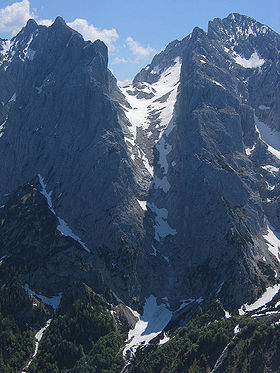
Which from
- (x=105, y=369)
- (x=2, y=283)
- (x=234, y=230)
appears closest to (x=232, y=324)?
(x=105, y=369)

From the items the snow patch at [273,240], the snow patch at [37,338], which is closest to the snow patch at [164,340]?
the snow patch at [37,338]

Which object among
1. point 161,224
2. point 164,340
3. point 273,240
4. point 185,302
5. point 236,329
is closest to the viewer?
point 236,329

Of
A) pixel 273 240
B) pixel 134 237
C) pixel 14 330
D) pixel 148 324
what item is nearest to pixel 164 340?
pixel 148 324

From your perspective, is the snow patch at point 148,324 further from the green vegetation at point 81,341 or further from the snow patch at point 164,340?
the green vegetation at point 81,341

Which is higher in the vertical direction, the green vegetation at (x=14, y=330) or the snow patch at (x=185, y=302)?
the green vegetation at (x=14, y=330)

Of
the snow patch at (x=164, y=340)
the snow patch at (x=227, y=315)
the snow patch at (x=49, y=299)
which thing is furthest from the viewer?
the snow patch at (x=49, y=299)

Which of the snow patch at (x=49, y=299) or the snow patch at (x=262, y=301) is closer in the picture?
the snow patch at (x=262, y=301)

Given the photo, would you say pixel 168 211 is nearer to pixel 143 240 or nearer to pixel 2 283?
pixel 143 240

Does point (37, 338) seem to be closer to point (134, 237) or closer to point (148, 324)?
point (148, 324)

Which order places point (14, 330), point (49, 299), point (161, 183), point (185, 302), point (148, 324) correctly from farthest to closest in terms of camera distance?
point (161, 183) → point (185, 302) → point (49, 299) → point (148, 324) → point (14, 330)

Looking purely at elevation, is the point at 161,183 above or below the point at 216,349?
above

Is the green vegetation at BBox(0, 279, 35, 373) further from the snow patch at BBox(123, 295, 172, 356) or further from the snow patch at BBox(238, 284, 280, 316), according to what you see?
the snow patch at BBox(238, 284, 280, 316)

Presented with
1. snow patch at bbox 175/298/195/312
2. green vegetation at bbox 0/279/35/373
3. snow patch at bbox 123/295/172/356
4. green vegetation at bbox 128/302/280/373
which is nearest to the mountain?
snow patch at bbox 123/295/172/356

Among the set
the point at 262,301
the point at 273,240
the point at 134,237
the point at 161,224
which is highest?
the point at 134,237
